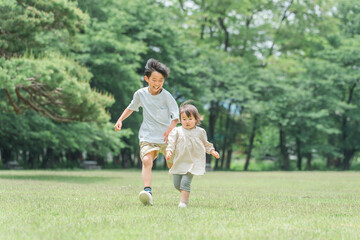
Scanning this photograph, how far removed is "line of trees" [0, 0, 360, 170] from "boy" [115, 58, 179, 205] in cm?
1775

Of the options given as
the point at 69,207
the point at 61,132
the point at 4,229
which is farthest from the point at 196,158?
the point at 61,132

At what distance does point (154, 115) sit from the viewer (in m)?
7.82

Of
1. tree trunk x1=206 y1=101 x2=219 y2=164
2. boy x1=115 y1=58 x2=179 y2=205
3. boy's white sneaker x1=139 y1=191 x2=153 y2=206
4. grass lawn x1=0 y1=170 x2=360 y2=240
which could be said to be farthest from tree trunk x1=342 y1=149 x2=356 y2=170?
boy's white sneaker x1=139 y1=191 x2=153 y2=206

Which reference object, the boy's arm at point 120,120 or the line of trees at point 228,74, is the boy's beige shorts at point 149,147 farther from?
the line of trees at point 228,74

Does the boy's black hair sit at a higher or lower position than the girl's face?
higher

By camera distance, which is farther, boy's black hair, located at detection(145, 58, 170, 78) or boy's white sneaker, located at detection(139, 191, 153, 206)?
boy's black hair, located at detection(145, 58, 170, 78)

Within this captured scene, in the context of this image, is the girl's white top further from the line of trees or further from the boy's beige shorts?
the line of trees

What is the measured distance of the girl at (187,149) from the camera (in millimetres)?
7375

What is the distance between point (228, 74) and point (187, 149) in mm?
30150

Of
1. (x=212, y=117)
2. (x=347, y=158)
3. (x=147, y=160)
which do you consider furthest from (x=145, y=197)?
(x=347, y=158)

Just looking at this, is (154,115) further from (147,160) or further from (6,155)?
(6,155)

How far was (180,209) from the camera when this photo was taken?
6680mm

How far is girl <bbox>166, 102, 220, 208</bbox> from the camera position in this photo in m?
7.38

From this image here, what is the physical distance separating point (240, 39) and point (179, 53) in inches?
317
